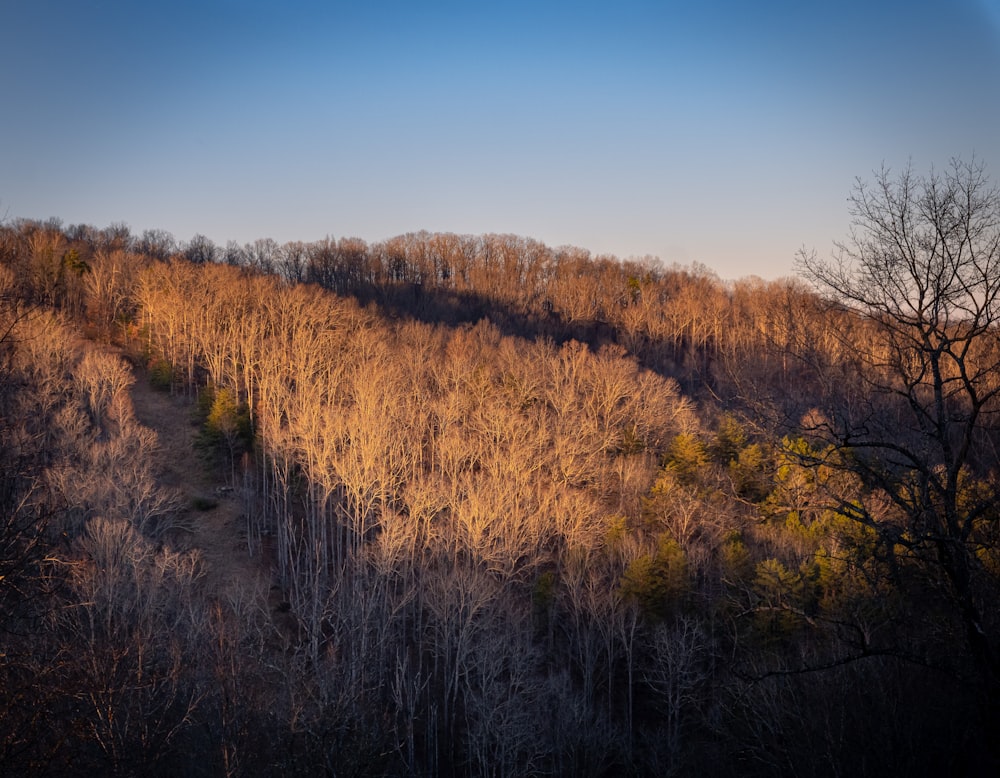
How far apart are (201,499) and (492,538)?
16.7 meters

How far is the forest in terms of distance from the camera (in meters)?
5.93

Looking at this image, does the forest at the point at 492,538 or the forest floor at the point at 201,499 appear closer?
the forest at the point at 492,538

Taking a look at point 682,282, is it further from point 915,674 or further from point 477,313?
point 915,674

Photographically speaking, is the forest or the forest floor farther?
the forest floor

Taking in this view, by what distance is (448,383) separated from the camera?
37.6 meters

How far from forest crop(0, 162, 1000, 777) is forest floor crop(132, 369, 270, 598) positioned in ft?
1.73

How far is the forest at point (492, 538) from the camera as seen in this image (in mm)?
5930

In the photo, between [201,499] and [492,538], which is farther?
[201,499]

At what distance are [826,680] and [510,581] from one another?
17001 millimetres

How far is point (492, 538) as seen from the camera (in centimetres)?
2694

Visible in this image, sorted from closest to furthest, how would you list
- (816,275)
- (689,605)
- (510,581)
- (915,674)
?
(816,275) < (915,674) < (689,605) < (510,581)

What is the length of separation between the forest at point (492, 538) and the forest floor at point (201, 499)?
53 cm

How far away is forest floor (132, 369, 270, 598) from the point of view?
3005 centimetres

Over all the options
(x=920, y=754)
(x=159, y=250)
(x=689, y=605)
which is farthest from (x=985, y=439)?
(x=159, y=250)
